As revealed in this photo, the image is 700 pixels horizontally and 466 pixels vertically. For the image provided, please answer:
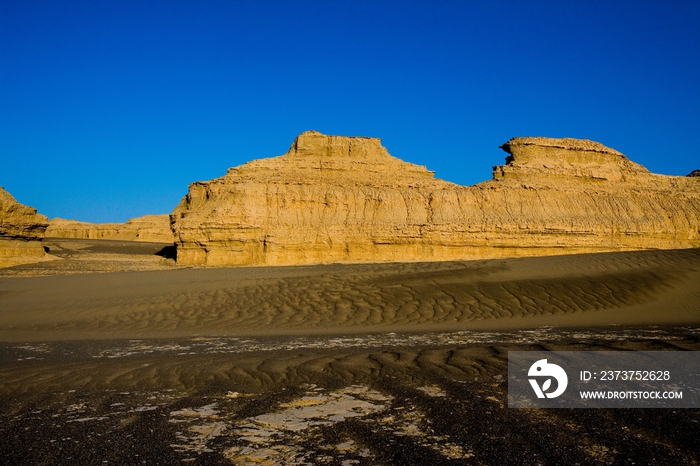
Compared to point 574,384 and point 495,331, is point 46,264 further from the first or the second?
point 574,384

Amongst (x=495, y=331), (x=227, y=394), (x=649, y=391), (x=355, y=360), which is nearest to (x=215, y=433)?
(x=227, y=394)

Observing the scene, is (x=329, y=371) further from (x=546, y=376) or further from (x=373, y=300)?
(x=373, y=300)

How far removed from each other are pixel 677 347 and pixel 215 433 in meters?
5.43

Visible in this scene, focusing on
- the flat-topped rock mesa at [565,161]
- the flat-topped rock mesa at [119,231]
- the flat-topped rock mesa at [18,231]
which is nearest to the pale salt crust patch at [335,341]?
the flat-topped rock mesa at [18,231]

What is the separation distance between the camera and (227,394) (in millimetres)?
4512

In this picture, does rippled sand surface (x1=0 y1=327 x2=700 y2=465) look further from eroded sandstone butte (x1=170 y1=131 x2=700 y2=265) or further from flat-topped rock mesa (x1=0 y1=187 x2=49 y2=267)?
flat-topped rock mesa (x1=0 y1=187 x2=49 y2=267)

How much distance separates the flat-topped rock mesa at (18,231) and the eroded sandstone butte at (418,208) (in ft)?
25.7

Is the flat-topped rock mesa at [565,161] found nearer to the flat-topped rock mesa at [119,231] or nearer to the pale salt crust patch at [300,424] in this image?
the pale salt crust patch at [300,424]

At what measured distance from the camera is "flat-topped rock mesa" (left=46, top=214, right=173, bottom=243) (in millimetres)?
72000

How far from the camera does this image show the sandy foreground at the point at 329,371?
3.20 meters

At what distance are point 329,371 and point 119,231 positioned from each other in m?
79.9

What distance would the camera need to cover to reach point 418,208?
110ft

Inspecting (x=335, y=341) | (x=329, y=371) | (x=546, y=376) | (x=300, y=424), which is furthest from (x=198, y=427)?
(x=335, y=341)

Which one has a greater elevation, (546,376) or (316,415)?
(546,376)
